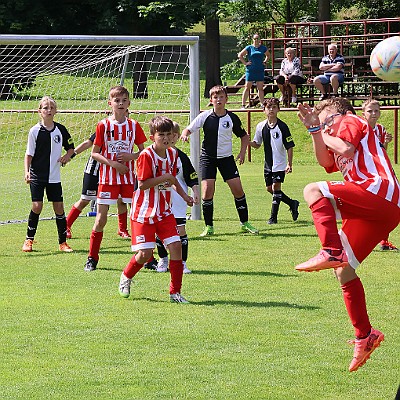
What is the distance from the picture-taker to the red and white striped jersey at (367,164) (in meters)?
6.52

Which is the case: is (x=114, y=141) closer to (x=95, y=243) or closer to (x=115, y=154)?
(x=115, y=154)

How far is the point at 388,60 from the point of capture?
7609mm

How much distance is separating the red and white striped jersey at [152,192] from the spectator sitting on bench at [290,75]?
1819 centimetres

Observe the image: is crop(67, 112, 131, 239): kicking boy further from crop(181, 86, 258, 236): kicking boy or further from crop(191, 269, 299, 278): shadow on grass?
crop(191, 269, 299, 278): shadow on grass

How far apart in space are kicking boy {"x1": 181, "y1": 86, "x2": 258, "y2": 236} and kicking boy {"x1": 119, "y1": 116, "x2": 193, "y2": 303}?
4.14 m

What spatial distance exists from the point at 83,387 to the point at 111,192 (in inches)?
181

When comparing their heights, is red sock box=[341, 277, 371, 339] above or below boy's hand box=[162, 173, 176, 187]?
below

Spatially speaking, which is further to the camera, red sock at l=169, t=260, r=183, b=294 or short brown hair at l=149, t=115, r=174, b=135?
red sock at l=169, t=260, r=183, b=294

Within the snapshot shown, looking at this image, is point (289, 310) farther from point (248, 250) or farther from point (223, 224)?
point (223, 224)

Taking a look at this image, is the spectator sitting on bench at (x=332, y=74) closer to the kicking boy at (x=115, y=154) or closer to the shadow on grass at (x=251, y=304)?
the kicking boy at (x=115, y=154)

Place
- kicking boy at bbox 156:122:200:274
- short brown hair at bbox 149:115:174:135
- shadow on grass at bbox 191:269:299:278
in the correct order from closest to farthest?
short brown hair at bbox 149:115:174:135
kicking boy at bbox 156:122:200:274
shadow on grass at bbox 191:269:299:278

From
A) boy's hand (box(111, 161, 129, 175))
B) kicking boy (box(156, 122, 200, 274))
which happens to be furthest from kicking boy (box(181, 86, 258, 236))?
kicking boy (box(156, 122, 200, 274))

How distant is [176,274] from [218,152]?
4719 mm

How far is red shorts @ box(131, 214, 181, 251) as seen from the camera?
8695 millimetres
